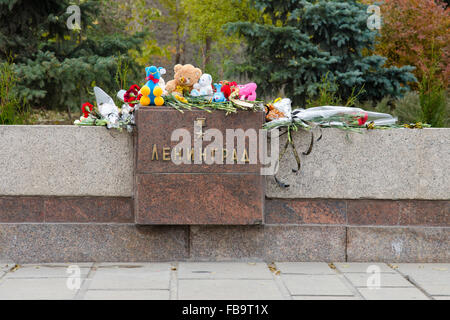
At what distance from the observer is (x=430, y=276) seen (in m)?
4.68

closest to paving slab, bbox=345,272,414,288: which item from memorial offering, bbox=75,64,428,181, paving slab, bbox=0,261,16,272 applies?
memorial offering, bbox=75,64,428,181

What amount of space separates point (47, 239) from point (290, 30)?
21.2 feet

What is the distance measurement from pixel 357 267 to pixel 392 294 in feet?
2.79

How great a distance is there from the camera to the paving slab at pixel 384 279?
4.41 m

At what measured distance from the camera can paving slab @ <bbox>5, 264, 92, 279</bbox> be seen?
4570 millimetres

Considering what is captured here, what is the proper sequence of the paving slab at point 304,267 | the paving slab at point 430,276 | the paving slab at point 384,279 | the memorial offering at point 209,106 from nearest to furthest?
1. the paving slab at point 430,276
2. the paving slab at point 384,279
3. the paving slab at point 304,267
4. the memorial offering at point 209,106

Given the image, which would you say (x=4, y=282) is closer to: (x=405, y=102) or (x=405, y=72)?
(x=405, y=102)

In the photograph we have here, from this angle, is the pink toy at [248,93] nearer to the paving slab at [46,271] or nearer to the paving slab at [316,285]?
the paving slab at [316,285]

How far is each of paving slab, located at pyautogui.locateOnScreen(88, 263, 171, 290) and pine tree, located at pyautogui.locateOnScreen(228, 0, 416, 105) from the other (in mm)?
5683

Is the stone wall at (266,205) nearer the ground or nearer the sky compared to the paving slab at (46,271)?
nearer the sky

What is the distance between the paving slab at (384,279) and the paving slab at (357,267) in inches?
4.8

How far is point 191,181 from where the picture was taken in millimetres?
4887

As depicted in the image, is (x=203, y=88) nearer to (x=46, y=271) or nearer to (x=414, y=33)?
(x=46, y=271)

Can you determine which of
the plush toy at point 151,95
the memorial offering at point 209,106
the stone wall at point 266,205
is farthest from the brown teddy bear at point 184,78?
the stone wall at point 266,205
